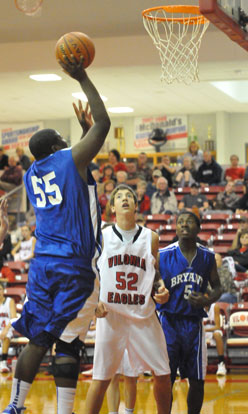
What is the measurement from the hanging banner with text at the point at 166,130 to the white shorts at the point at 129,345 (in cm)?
2206

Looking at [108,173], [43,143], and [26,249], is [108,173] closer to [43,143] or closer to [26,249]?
[26,249]

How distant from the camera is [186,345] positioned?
670 cm

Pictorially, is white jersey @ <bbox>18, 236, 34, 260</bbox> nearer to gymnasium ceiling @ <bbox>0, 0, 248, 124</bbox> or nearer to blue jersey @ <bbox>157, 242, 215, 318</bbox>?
gymnasium ceiling @ <bbox>0, 0, 248, 124</bbox>

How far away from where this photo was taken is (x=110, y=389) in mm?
6852

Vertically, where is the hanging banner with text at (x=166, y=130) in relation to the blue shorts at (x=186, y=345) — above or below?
above

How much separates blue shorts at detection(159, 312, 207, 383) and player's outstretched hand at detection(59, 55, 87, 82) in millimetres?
2639

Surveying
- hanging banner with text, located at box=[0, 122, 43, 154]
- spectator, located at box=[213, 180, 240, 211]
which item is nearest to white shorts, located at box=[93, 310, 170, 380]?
spectator, located at box=[213, 180, 240, 211]

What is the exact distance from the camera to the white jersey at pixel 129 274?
6.28 m

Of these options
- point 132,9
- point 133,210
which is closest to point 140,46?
point 132,9

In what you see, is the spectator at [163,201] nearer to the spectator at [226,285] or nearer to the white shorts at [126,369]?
the spectator at [226,285]

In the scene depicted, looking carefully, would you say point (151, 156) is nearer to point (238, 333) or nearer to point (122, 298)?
point (238, 333)

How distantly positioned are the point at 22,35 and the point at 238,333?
9.24 meters

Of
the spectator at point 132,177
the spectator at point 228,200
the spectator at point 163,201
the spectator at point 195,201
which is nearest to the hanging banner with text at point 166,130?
the spectator at point 132,177

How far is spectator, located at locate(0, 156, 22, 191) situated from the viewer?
21453mm
